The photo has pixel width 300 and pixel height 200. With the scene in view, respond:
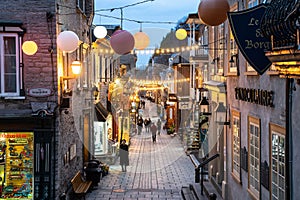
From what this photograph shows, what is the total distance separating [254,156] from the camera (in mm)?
11156

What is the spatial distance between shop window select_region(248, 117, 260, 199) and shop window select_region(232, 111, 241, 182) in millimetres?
1183

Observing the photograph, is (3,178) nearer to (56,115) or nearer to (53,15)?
(56,115)

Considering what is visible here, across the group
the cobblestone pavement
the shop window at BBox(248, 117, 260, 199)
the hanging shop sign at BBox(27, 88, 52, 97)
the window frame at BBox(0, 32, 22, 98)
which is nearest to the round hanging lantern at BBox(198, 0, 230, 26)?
the shop window at BBox(248, 117, 260, 199)

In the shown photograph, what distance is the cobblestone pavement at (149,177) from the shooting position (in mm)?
17688

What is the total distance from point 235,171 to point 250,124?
2.33 meters

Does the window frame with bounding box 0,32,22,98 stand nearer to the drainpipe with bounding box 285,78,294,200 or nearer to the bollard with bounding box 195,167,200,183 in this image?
the bollard with bounding box 195,167,200,183

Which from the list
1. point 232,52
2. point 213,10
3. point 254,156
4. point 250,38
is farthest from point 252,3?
point 250,38

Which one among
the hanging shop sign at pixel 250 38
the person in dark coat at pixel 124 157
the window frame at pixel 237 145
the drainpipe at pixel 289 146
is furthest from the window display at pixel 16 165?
the person in dark coat at pixel 124 157

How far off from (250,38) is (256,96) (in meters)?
3.36

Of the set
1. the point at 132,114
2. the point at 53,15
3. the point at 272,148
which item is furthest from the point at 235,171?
the point at 132,114

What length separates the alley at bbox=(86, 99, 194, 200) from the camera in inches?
698

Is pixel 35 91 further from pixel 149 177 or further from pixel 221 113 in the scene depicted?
pixel 149 177

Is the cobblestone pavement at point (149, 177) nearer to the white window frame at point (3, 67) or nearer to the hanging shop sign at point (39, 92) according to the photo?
the hanging shop sign at point (39, 92)

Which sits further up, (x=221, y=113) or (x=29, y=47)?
(x=29, y=47)
